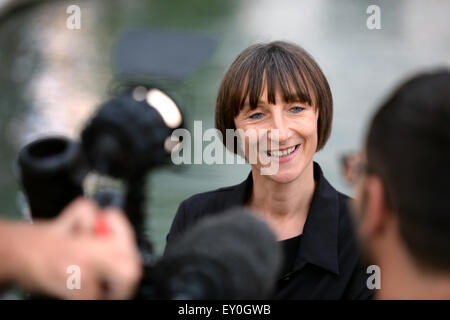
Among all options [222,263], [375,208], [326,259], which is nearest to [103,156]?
[222,263]

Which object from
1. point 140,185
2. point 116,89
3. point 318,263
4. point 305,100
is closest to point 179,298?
point 140,185

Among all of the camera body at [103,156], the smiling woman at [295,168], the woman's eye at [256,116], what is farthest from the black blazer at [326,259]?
the camera body at [103,156]

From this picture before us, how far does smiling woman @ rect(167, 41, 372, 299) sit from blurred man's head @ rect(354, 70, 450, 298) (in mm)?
487

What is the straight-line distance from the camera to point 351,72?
619 centimetres

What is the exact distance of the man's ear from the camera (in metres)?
0.83

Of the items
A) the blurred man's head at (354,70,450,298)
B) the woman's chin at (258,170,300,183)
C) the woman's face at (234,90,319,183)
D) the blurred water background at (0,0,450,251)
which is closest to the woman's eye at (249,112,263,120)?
the woman's face at (234,90,319,183)

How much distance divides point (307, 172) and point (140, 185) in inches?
30.6

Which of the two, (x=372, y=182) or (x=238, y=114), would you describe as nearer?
(x=372, y=182)

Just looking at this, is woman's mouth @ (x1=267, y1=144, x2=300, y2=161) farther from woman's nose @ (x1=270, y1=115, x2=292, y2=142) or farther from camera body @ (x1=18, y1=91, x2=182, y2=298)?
camera body @ (x1=18, y1=91, x2=182, y2=298)

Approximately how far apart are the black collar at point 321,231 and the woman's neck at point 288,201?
1.1 inches

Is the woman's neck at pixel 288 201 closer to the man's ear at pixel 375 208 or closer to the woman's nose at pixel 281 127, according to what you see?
the woman's nose at pixel 281 127

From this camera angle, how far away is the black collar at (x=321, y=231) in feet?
4.44

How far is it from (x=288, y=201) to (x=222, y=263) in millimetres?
725
